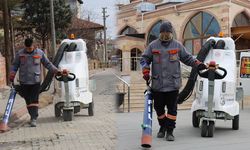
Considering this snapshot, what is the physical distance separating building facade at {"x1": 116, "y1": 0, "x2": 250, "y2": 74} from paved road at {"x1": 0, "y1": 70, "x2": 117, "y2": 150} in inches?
471

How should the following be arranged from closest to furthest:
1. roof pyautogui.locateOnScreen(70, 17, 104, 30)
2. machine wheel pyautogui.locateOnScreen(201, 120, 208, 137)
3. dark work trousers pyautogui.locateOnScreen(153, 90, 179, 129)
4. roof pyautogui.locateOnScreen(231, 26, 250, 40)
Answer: dark work trousers pyautogui.locateOnScreen(153, 90, 179, 129)
machine wheel pyautogui.locateOnScreen(201, 120, 208, 137)
roof pyautogui.locateOnScreen(231, 26, 250, 40)
roof pyautogui.locateOnScreen(70, 17, 104, 30)

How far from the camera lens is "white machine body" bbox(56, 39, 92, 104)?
30.3 ft

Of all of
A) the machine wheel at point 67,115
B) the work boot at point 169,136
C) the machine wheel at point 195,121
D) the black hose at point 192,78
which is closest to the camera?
the work boot at point 169,136

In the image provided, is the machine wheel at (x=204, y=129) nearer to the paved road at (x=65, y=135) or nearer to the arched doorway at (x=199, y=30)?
the paved road at (x=65, y=135)

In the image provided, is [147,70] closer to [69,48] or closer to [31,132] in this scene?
[31,132]

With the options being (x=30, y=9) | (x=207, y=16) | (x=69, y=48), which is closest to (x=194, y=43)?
(x=207, y=16)

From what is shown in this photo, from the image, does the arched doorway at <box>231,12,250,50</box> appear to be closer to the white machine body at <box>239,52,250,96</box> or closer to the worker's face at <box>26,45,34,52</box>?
the white machine body at <box>239,52,250,96</box>

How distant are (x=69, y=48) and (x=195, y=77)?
130 inches

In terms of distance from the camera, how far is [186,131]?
7.12 metres

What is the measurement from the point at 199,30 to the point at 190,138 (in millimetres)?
19652

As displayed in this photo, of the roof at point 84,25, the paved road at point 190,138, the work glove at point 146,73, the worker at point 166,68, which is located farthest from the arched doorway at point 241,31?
the work glove at point 146,73

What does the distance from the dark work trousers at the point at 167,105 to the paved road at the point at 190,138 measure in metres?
0.27

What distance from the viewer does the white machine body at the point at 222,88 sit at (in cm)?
684

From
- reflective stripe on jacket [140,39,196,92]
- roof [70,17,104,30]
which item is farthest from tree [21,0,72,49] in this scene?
reflective stripe on jacket [140,39,196,92]
